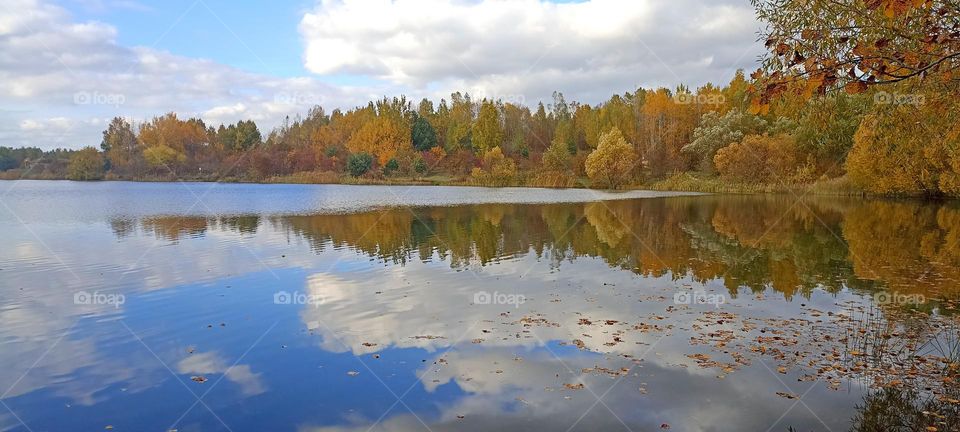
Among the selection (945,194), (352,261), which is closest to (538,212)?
(352,261)

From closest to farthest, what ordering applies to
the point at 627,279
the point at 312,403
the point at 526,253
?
the point at 312,403
the point at 627,279
the point at 526,253

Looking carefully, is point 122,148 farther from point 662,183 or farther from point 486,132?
point 662,183

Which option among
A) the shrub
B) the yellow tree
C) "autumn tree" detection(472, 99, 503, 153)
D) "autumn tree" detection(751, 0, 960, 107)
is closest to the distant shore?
the shrub

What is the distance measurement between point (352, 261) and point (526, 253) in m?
7.29

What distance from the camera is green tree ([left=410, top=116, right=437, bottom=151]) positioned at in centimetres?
13925

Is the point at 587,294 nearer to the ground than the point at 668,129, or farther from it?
nearer to the ground

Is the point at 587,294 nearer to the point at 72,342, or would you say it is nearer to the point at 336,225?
the point at 72,342

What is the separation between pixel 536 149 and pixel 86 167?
105 meters

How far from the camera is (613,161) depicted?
3620 inches

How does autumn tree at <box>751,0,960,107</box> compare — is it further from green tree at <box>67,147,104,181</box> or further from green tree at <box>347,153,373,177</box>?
green tree at <box>67,147,104,181</box>

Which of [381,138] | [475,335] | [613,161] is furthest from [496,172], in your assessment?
[475,335]

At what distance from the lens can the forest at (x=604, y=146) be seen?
13.9m

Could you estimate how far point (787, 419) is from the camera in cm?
841

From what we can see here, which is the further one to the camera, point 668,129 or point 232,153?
point 232,153
